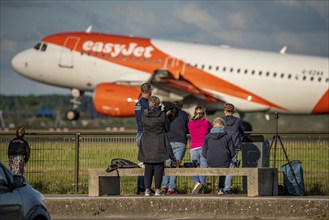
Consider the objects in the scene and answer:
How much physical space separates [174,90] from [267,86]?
3.74 meters

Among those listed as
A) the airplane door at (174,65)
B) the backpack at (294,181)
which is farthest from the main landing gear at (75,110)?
the backpack at (294,181)

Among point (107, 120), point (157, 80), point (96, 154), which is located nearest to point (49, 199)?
point (96, 154)

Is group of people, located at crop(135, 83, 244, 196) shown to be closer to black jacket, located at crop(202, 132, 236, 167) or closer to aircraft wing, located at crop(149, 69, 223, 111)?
black jacket, located at crop(202, 132, 236, 167)

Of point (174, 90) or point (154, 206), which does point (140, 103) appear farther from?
point (174, 90)

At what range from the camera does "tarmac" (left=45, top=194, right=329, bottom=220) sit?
18953mm

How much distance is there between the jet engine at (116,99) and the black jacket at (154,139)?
23.3 metres

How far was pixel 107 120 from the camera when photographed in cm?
8256

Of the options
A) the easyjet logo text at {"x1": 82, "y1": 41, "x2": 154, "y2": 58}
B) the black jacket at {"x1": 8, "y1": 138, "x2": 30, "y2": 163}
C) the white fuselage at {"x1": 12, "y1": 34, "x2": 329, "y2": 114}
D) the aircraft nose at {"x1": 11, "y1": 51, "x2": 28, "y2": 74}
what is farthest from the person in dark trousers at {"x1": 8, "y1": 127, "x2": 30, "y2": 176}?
the aircraft nose at {"x1": 11, "y1": 51, "x2": 28, "y2": 74}

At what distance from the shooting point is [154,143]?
63.4 feet

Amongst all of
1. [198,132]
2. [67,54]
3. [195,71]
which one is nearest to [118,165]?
[198,132]

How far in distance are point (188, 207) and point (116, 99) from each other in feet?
78.6

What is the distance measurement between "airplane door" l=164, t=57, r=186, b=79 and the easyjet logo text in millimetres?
765

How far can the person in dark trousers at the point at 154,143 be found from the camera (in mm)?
19266

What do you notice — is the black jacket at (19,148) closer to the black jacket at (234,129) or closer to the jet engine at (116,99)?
the black jacket at (234,129)
